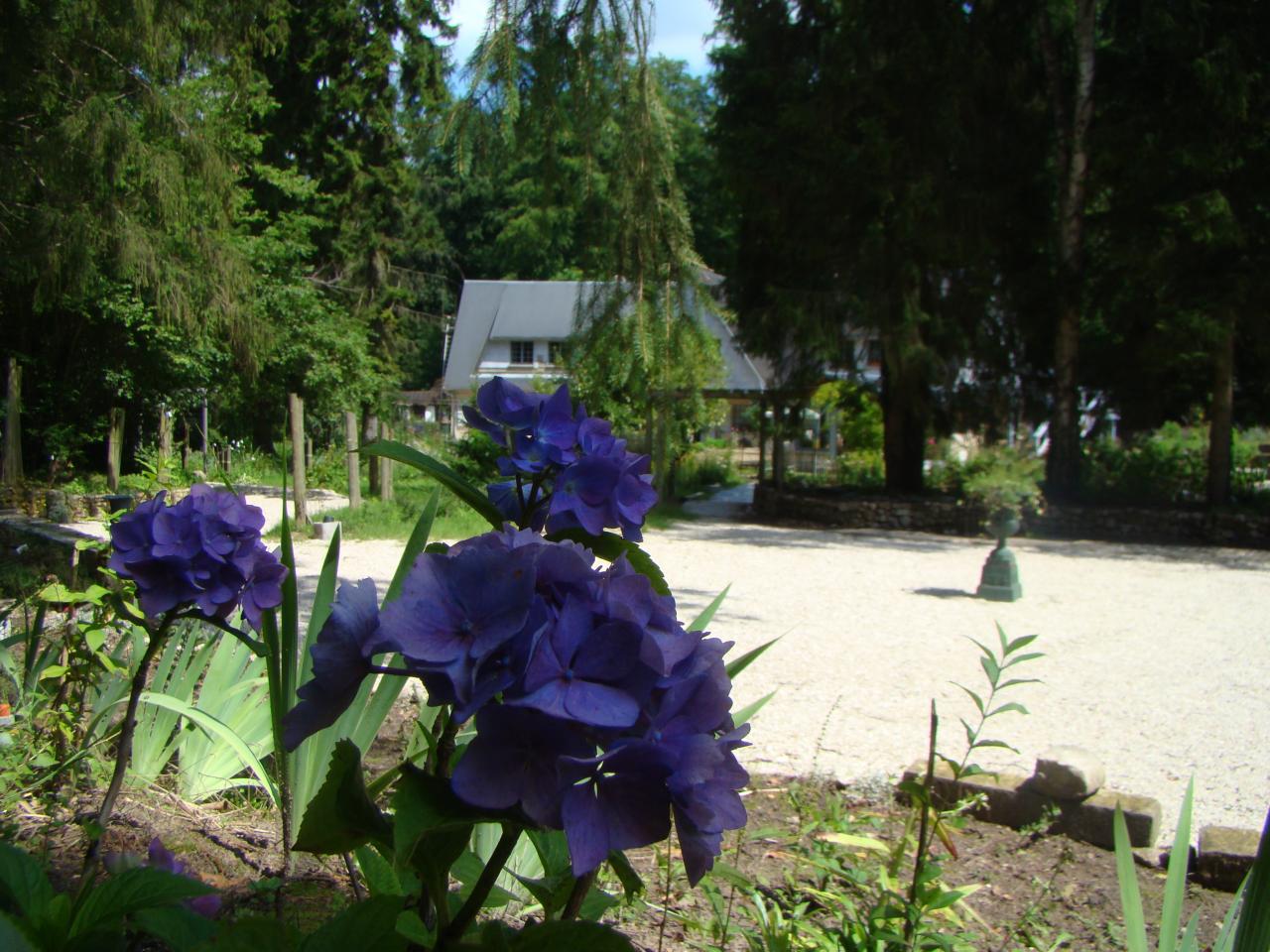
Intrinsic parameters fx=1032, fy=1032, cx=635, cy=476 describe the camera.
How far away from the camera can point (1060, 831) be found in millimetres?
3189

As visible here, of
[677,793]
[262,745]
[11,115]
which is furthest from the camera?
[11,115]

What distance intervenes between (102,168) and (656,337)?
3545mm

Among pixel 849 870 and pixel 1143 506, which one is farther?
pixel 1143 506

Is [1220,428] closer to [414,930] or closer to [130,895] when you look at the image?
[414,930]

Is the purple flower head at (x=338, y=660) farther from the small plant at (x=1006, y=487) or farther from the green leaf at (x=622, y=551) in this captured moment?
the small plant at (x=1006, y=487)

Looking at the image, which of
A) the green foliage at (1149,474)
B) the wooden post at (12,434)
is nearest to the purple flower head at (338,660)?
the wooden post at (12,434)

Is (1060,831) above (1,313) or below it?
below

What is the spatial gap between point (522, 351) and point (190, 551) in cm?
3657

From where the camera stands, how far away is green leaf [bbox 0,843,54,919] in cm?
82

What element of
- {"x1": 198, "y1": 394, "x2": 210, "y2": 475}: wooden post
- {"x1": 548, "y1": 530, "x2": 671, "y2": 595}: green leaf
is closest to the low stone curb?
{"x1": 548, "y1": 530, "x2": 671, "y2": 595}: green leaf

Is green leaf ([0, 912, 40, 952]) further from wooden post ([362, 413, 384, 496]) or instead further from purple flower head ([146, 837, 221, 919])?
wooden post ([362, 413, 384, 496])

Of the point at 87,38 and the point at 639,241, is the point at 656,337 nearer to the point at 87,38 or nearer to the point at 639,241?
the point at 639,241

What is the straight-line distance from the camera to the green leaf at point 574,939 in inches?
29.5

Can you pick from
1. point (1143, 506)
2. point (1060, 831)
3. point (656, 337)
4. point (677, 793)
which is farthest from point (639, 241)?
point (1143, 506)
